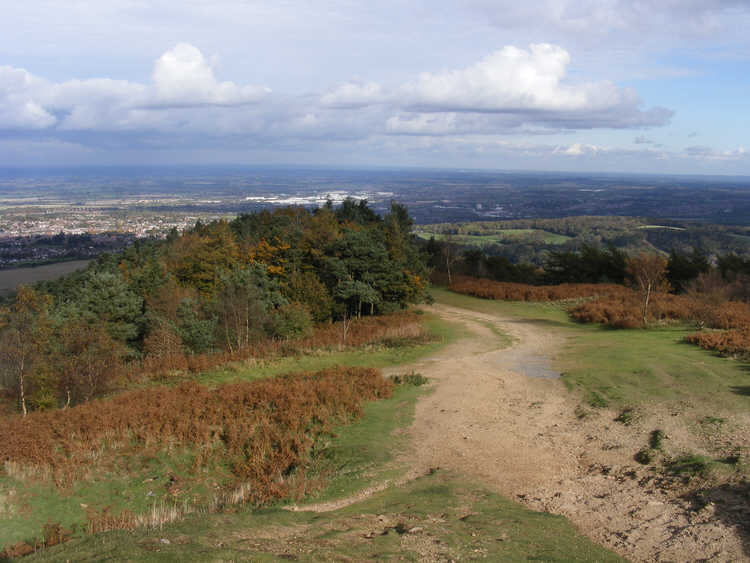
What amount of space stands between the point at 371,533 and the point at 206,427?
5479 mm

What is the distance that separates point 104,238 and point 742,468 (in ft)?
288

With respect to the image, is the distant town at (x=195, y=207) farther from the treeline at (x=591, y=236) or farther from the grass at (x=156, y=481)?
the grass at (x=156, y=481)

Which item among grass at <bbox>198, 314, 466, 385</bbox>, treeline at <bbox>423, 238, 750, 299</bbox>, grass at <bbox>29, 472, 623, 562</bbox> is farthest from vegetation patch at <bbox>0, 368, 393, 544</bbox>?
treeline at <bbox>423, 238, 750, 299</bbox>

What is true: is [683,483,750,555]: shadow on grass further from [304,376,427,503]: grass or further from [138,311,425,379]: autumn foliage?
[138,311,425,379]: autumn foliage

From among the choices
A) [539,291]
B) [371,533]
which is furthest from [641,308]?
[371,533]

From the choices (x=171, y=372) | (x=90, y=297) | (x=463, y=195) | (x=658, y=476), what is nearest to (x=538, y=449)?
(x=658, y=476)

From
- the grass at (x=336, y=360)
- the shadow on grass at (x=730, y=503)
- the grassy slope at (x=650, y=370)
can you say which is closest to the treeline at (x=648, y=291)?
the grassy slope at (x=650, y=370)

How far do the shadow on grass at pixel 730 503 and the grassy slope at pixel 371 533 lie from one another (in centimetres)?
178

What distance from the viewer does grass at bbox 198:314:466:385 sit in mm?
16328

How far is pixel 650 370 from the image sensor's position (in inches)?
555

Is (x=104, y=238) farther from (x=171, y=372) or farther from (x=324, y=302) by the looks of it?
(x=171, y=372)

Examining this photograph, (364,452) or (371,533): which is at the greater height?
(371,533)

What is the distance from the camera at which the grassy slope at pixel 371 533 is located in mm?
5371

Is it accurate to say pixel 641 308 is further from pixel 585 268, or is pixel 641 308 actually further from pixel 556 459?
pixel 585 268
